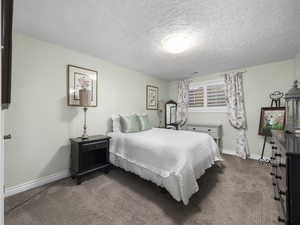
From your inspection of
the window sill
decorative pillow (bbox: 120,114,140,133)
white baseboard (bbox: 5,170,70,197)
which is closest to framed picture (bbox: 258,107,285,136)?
the window sill

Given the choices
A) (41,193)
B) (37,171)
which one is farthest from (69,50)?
(41,193)

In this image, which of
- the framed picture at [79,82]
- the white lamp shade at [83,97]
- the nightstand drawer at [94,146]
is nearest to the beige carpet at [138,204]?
the nightstand drawer at [94,146]

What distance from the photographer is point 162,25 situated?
167cm

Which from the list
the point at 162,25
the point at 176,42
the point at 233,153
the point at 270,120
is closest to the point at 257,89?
the point at 270,120

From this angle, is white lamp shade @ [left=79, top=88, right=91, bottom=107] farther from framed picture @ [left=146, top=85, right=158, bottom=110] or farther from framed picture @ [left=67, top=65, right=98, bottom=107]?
framed picture @ [left=146, top=85, right=158, bottom=110]

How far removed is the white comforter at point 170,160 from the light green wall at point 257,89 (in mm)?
1352

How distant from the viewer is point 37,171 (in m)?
1.98

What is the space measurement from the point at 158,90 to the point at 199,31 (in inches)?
100

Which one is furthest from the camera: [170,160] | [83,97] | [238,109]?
[238,109]

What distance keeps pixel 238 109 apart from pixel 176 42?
2.45 m

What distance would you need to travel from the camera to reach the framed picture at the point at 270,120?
266cm

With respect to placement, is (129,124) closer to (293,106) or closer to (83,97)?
(83,97)

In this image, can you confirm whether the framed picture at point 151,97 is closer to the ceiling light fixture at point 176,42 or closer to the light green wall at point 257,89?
the ceiling light fixture at point 176,42

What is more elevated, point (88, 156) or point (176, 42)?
point (176, 42)
